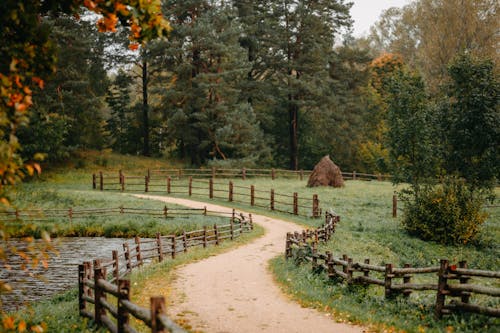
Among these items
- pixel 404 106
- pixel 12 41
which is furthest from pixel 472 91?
pixel 12 41

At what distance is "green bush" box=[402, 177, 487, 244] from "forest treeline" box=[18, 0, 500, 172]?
16.2 metres

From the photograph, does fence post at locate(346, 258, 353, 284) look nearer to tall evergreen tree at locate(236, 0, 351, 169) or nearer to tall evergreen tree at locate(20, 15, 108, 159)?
tall evergreen tree at locate(20, 15, 108, 159)

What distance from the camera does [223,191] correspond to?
125 ft

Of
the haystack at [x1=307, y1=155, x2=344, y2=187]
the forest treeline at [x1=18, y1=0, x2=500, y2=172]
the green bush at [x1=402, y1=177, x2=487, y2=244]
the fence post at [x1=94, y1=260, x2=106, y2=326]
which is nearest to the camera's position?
the fence post at [x1=94, y1=260, x2=106, y2=326]

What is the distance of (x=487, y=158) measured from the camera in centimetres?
2284

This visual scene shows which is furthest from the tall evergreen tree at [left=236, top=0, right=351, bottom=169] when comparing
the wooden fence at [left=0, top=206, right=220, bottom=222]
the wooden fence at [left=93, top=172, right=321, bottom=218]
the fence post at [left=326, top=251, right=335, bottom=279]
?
the fence post at [left=326, top=251, right=335, bottom=279]

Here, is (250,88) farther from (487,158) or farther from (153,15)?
(153,15)

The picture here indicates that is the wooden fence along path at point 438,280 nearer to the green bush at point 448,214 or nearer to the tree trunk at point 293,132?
the green bush at point 448,214

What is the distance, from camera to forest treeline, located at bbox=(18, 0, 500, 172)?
44.8 metres

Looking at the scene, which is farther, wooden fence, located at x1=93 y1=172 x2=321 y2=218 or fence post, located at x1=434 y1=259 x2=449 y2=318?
wooden fence, located at x1=93 y1=172 x2=321 y2=218

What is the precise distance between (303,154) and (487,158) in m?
38.7

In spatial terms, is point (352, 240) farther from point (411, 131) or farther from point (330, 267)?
point (330, 267)

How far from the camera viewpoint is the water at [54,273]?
15188mm

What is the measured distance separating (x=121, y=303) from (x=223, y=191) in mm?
30317
